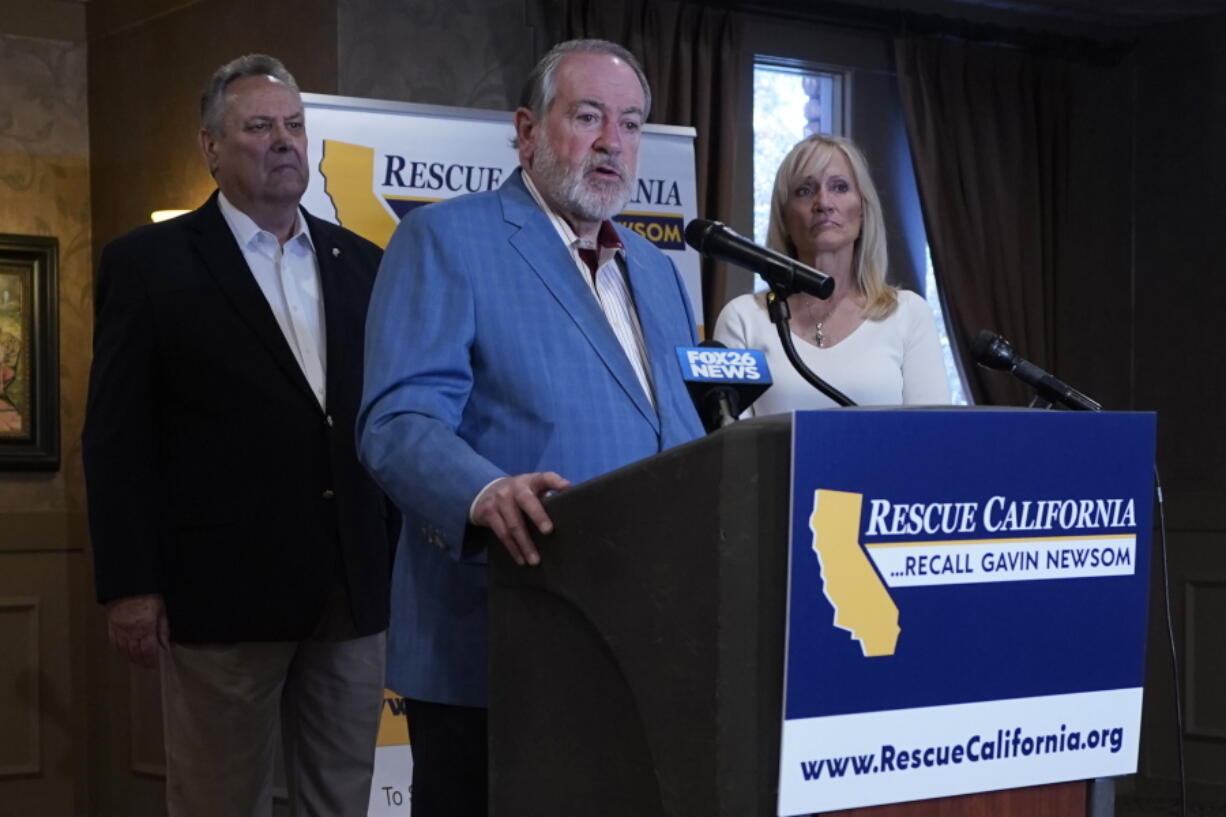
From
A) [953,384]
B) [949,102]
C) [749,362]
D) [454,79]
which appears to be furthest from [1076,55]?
[749,362]

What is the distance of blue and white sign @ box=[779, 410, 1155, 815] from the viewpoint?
48.4 inches

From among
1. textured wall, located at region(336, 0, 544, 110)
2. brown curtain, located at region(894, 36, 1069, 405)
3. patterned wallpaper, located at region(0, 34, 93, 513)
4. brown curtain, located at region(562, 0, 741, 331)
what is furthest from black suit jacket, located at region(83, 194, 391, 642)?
brown curtain, located at region(894, 36, 1069, 405)

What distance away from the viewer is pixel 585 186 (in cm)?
192

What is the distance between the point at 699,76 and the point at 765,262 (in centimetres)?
341

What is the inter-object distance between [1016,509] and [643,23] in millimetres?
3926

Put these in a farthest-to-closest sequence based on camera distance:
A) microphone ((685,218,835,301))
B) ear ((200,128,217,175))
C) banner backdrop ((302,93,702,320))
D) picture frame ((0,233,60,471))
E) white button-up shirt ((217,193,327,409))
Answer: picture frame ((0,233,60,471)) < banner backdrop ((302,93,702,320)) < ear ((200,128,217,175)) < white button-up shirt ((217,193,327,409)) < microphone ((685,218,835,301))

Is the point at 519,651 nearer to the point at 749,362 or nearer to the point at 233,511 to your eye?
the point at 749,362

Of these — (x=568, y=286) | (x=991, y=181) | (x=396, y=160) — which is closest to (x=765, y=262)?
(x=568, y=286)

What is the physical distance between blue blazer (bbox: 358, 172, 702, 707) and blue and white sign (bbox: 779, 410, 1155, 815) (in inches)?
21.7

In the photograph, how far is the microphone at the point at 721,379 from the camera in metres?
1.57

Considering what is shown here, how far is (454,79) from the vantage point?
4.78 m

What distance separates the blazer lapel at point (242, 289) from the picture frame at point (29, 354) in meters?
2.88

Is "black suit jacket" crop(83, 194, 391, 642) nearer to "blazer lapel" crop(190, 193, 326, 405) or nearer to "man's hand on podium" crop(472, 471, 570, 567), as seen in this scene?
"blazer lapel" crop(190, 193, 326, 405)

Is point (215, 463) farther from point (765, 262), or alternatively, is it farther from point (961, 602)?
point (961, 602)
